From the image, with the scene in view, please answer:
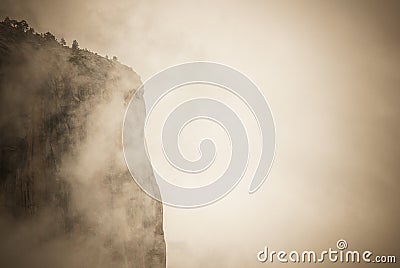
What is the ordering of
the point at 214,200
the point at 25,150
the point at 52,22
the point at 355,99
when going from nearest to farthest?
the point at 25,150
the point at 52,22
the point at 214,200
the point at 355,99

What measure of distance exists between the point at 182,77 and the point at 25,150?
1.70 m

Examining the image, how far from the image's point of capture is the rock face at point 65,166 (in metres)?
2.71

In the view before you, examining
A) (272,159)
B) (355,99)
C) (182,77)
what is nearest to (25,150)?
(182,77)

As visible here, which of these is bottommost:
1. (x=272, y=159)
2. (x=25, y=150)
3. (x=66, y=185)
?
(x=66, y=185)

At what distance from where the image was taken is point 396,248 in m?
3.82

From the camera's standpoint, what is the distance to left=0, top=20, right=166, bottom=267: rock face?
2.71m

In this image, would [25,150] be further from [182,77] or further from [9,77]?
[182,77]

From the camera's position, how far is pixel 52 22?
3.32 meters

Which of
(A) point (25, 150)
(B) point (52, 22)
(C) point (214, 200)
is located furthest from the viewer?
(C) point (214, 200)

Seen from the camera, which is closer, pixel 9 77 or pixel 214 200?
pixel 9 77

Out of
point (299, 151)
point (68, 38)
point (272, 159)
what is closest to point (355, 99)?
point (299, 151)

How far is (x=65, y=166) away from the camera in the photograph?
114 inches

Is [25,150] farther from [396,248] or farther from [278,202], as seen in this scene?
[396,248]

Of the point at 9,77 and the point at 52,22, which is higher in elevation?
the point at 52,22
